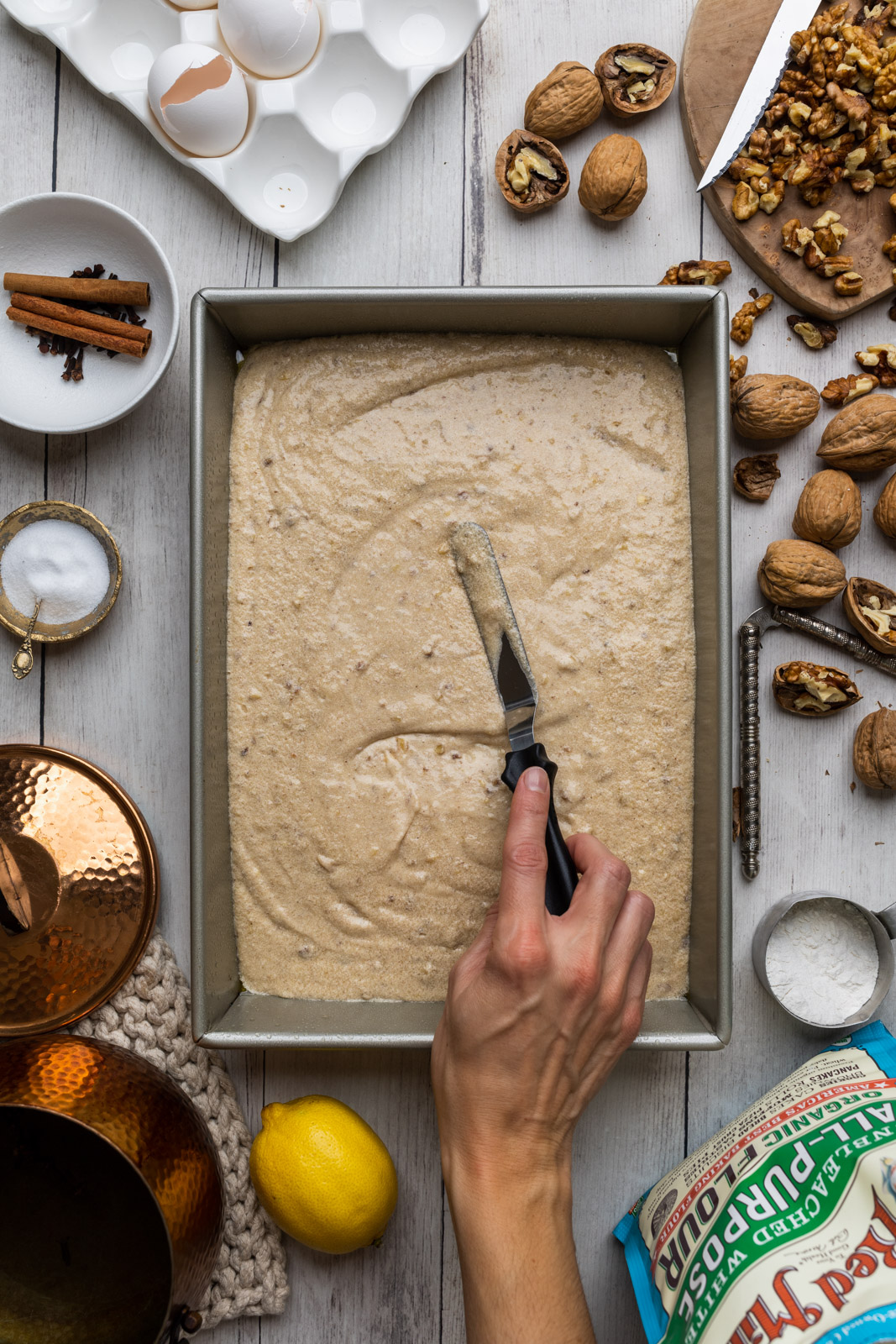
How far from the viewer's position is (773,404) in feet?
3.55

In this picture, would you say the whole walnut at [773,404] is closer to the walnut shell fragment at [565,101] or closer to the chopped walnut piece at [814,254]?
the chopped walnut piece at [814,254]

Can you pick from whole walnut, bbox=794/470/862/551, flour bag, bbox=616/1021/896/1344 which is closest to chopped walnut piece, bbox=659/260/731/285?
whole walnut, bbox=794/470/862/551

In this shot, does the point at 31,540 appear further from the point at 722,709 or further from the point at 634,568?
the point at 722,709

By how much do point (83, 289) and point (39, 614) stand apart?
0.40 metres

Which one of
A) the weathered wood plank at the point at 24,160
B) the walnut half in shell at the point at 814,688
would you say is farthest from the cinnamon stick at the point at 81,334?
the walnut half in shell at the point at 814,688

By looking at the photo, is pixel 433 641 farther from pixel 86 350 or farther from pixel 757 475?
pixel 86 350

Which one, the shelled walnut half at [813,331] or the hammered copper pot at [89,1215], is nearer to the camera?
the hammered copper pot at [89,1215]

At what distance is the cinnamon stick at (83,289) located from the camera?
1100mm

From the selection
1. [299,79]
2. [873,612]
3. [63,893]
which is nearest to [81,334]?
[299,79]

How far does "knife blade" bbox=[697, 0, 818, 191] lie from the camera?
42.4 inches

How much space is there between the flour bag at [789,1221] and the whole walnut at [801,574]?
0.52 metres

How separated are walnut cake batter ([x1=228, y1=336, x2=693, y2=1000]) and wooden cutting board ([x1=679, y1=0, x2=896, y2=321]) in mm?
218

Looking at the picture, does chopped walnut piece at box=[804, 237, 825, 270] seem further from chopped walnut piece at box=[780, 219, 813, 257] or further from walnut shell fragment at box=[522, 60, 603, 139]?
walnut shell fragment at box=[522, 60, 603, 139]

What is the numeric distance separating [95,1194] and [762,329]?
1260 mm
